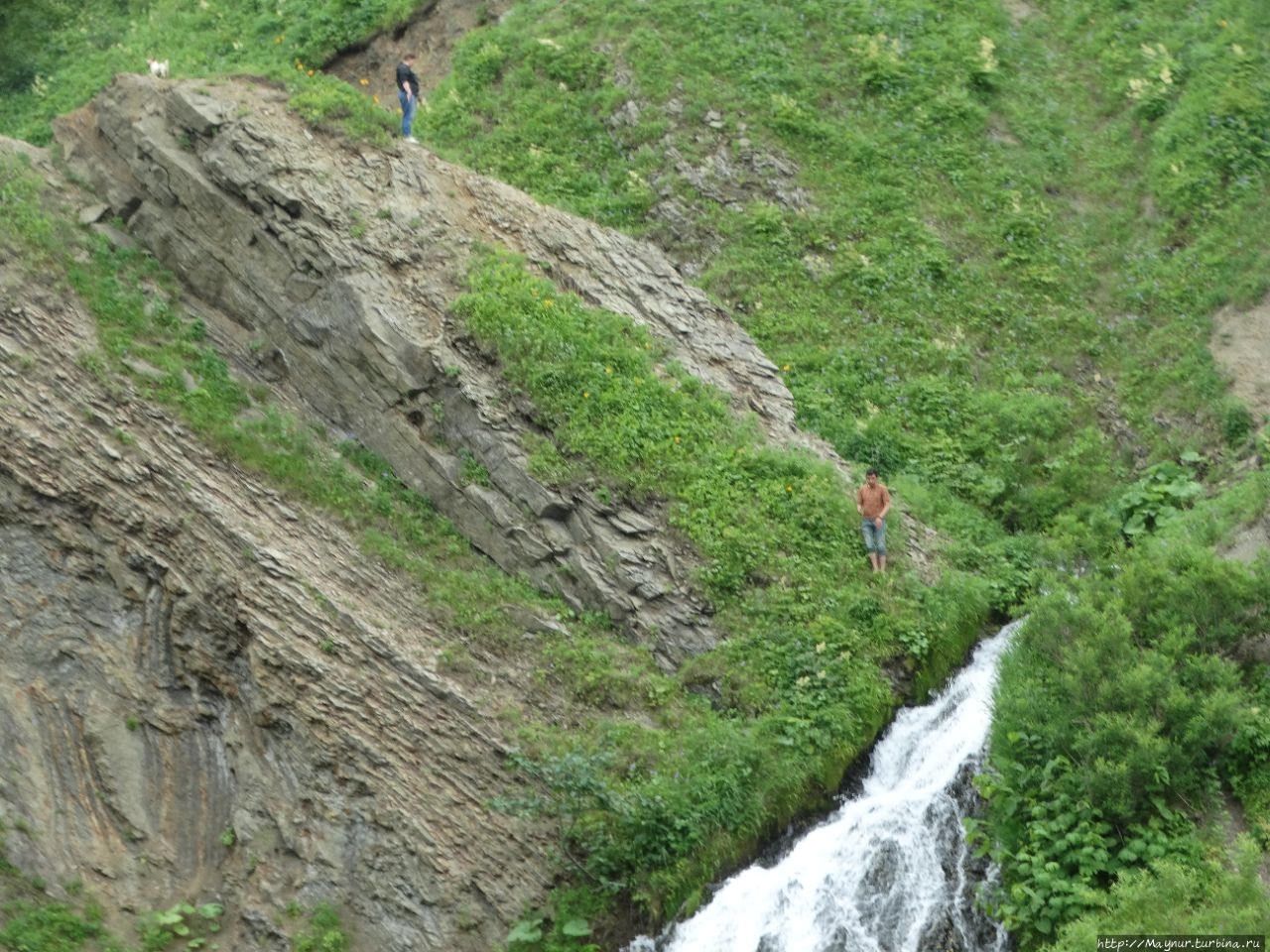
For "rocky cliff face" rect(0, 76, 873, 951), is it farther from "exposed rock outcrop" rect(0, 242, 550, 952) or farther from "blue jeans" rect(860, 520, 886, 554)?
"blue jeans" rect(860, 520, 886, 554)

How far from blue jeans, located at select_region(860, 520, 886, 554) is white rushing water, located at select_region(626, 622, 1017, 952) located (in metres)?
2.72

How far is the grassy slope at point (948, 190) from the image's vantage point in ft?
66.2

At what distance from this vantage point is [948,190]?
2395 centimetres

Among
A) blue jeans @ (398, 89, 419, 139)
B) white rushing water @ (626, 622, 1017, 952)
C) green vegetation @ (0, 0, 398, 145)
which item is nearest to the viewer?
white rushing water @ (626, 622, 1017, 952)

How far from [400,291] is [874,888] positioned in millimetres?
10068

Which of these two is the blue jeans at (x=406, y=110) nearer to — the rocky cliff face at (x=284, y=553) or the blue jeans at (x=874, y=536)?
the rocky cliff face at (x=284, y=553)

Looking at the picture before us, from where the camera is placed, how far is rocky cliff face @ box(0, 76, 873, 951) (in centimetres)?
1482

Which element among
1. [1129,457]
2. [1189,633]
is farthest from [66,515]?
[1129,457]

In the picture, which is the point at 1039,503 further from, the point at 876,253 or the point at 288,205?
the point at 288,205

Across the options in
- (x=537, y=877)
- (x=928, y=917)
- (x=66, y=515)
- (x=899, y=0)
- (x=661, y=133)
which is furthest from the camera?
(x=899, y=0)

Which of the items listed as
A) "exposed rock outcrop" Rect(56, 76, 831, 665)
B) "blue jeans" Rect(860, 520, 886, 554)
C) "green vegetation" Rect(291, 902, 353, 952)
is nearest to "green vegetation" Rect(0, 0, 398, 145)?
"exposed rock outcrop" Rect(56, 76, 831, 665)

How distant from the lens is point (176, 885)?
1473 centimetres

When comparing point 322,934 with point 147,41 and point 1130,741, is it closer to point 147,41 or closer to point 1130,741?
point 1130,741

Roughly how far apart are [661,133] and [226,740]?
540 inches
